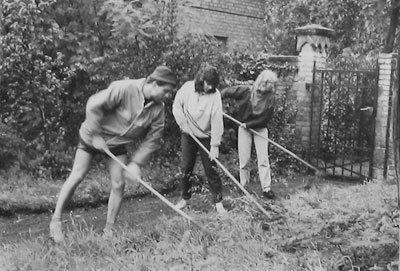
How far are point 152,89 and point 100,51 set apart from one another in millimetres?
4066

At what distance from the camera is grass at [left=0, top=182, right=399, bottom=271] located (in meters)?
4.32

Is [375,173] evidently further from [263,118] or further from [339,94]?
[263,118]

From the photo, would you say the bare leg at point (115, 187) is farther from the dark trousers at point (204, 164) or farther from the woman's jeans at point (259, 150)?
the woman's jeans at point (259, 150)

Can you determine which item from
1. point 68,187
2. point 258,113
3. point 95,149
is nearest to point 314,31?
point 258,113

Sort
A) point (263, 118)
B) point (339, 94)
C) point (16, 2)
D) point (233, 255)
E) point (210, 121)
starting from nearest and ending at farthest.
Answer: point (233, 255), point (210, 121), point (263, 118), point (16, 2), point (339, 94)

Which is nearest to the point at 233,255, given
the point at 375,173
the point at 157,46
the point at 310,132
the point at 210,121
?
the point at 210,121

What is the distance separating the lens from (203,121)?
677cm

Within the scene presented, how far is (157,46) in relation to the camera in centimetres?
917

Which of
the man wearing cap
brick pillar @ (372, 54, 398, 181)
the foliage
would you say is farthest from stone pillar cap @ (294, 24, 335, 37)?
the man wearing cap

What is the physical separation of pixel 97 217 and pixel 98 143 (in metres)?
1.96

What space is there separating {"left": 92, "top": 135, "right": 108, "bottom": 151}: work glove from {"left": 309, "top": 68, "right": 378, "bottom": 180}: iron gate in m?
6.10

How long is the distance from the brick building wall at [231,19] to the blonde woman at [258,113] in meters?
4.75

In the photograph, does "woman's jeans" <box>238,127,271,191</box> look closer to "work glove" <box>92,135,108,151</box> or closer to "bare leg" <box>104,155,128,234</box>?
"bare leg" <box>104,155,128,234</box>

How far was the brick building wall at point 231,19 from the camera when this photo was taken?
13.3 meters
